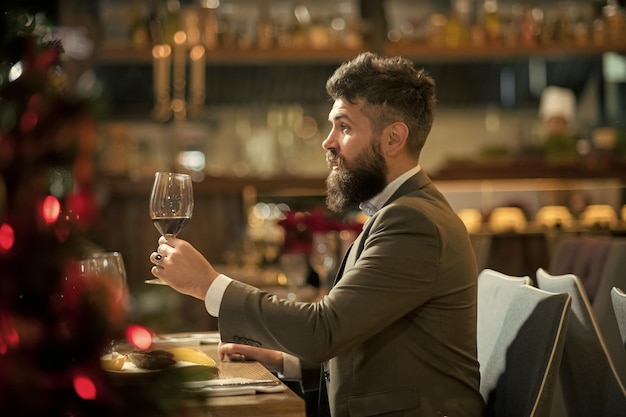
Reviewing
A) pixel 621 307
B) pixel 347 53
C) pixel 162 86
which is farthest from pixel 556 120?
pixel 621 307

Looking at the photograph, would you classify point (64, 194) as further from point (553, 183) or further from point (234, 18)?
point (234, 18)

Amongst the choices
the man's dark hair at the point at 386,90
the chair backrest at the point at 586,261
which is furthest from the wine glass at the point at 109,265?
the chair backrest at the point at 586,261

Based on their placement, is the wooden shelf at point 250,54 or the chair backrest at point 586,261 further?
the wooden shelf at point 250,54

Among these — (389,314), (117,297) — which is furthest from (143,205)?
(117,297)

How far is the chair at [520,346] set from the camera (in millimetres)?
1841

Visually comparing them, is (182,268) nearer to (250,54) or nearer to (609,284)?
(609,284)

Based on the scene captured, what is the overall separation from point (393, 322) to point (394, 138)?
1.48ft

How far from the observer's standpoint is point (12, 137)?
0.88m

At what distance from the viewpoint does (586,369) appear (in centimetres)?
225

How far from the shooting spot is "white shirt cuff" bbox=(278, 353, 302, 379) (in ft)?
7.57

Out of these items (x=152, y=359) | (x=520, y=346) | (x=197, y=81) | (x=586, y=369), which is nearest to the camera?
(x=152, y=359)

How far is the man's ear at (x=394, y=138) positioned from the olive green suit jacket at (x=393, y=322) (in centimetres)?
15

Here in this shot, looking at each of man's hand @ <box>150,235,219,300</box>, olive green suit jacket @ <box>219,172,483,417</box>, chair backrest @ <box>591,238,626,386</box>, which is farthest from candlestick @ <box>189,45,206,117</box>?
man's hand @ <box>150,235,219,300</box>

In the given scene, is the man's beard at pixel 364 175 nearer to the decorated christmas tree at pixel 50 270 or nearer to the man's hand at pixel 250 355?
the man's hand at pixel 250 355
